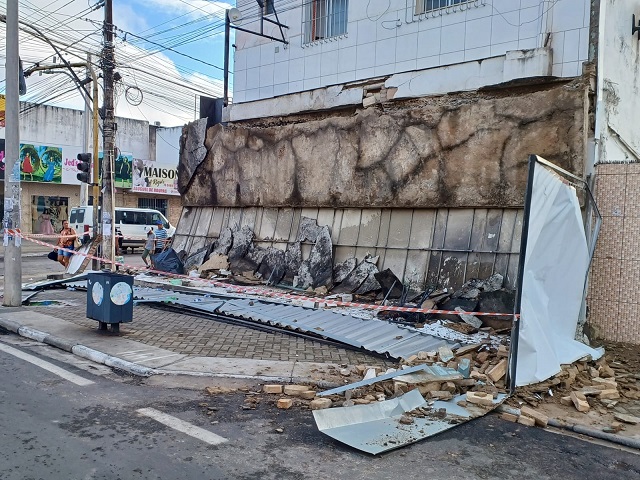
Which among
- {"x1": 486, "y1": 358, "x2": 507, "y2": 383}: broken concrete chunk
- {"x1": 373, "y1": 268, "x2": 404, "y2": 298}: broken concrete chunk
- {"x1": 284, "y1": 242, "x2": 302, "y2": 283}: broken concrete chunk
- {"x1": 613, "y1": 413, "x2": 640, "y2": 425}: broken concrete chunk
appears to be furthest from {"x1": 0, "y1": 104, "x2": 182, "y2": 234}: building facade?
{"x1": 613, "y1": 413, "x2": 640, "y2": 425}: broken concrete chunk

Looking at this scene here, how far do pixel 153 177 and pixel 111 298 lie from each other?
2773 centimetres

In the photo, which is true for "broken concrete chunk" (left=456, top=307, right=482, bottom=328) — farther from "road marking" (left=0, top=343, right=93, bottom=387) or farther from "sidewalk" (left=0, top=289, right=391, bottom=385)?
"road marking" (left=0, top=343, right=93, bottom=387)

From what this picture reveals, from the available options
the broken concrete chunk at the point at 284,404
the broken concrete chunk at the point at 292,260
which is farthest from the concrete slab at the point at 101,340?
the broken concrete chunk at the point at 292,260

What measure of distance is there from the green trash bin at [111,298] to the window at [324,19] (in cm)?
878

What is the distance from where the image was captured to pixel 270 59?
15586 mm

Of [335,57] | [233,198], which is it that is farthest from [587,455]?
[233,198]

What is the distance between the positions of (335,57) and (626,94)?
6668 millimetres

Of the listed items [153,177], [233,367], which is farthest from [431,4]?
[153,177]

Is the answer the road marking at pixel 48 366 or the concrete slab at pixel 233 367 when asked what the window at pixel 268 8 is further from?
the road marking at pixel 48 366

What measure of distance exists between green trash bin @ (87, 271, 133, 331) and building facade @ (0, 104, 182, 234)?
19.8m

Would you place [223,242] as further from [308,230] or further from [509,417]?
[509,417]

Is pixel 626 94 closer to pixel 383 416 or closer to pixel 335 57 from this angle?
pixel 335 57

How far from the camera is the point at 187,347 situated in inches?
318

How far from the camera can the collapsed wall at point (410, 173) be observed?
10391 mm
